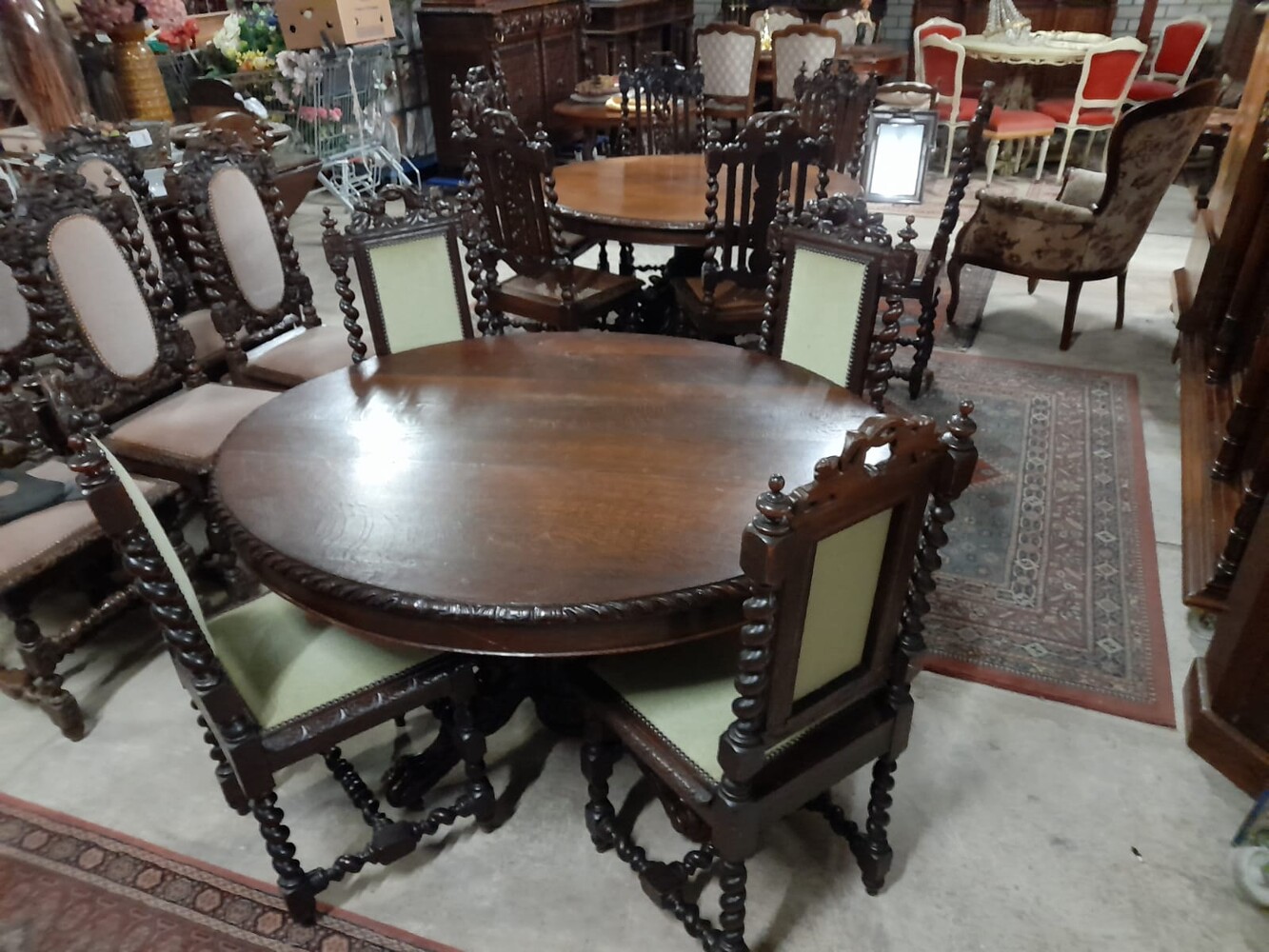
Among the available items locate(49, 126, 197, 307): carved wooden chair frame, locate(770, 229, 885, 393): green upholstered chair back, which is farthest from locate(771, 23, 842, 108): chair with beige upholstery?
locate(49, 126, 197, 307): carved wooden chair frame

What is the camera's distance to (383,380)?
6.19 ft

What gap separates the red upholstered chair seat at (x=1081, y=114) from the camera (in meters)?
5.68

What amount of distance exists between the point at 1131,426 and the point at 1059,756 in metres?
1.74

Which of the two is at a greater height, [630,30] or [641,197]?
[630,30]

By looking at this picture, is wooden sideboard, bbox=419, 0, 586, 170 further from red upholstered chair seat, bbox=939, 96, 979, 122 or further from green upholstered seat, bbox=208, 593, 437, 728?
green upholstered seat, bbox=208, 593, 437, 728

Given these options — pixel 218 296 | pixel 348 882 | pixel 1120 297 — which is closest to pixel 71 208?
pixel 218 296

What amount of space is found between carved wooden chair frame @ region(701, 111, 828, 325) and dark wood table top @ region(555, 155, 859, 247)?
94 mm

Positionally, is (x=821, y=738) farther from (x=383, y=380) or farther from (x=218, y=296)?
(x=218, y=296)

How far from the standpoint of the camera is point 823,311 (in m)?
2.01

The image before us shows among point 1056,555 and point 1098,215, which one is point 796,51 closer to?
point 1098,215

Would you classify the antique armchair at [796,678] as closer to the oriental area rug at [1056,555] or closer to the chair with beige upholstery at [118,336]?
the oriental area rug at [1056,555]

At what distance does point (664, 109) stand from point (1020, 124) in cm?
286

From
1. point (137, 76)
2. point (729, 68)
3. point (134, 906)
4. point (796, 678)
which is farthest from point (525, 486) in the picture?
point (729, 68)

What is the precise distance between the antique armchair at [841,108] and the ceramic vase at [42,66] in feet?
9.44
